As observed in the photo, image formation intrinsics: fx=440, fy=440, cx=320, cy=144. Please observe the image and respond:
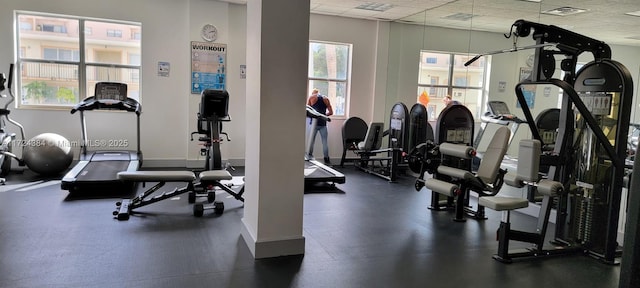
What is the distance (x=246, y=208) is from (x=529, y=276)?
2.50 m

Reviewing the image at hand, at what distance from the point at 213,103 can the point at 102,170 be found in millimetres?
1834

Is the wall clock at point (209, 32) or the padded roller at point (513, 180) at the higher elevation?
the wall clock at point (209, 32)

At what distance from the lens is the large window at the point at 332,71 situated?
29.9ft

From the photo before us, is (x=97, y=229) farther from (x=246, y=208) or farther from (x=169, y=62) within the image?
(x=169, y=62)

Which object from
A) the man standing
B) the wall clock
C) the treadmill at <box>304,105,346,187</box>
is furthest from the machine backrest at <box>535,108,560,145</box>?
the wall clock

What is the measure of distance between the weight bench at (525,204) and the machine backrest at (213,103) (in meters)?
3.93

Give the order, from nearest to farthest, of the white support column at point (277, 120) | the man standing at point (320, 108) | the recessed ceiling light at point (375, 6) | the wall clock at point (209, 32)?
the white support column at point (277, 120), the recessed ceiling light at point (375, 6), the wall clock at point (209, 32), the man standing at point (320, 108)

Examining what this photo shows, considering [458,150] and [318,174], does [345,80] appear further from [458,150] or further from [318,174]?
[458,150]

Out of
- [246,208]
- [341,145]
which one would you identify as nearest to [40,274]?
[246,208]

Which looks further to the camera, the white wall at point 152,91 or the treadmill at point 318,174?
the white wall at point 152,91

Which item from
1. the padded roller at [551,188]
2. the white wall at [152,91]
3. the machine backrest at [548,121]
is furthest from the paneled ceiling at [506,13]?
the padded roller at [551,188]

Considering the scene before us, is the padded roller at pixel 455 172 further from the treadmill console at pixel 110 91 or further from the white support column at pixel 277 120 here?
the treadmill console at pixel 110 91

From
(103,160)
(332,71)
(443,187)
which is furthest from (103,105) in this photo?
(443,187)

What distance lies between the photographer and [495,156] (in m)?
4.57
